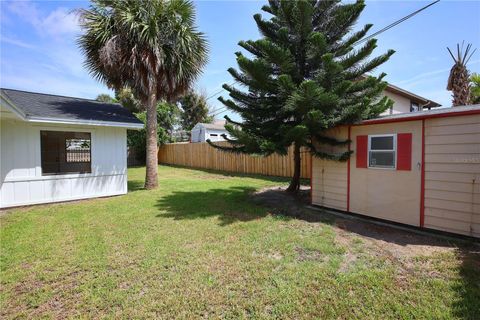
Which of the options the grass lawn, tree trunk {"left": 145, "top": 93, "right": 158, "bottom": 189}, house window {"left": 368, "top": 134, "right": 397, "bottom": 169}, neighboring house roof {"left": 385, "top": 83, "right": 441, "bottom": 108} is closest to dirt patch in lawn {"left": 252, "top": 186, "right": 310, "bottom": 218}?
the grass lawn

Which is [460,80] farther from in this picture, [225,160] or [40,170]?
[40,170]

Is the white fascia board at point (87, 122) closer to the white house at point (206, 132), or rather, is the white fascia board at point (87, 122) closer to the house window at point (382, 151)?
the house window at point (382, 151)

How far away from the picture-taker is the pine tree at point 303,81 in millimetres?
5664

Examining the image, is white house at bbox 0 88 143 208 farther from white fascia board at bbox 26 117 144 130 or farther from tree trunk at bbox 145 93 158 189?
tree trunk at bbox 145 93 158 189

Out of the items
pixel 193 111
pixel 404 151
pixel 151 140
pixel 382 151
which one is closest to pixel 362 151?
pixel 382 151

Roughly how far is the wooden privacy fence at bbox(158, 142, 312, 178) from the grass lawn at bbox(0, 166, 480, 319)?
4205 mm

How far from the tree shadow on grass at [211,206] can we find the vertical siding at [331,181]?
158 centimetres

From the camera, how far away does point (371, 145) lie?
5535 millimetres

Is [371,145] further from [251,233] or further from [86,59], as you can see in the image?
[86,59]

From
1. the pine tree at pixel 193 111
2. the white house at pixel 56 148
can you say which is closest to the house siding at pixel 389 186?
the white house at pixel 56 148

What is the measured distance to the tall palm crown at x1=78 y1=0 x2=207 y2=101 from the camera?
7.86 metres

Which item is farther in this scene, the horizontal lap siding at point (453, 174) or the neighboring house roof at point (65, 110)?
A: the neighboring house roof at point (65, 110)

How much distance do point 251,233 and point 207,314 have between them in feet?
7.41

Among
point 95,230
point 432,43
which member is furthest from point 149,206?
point 432,43
